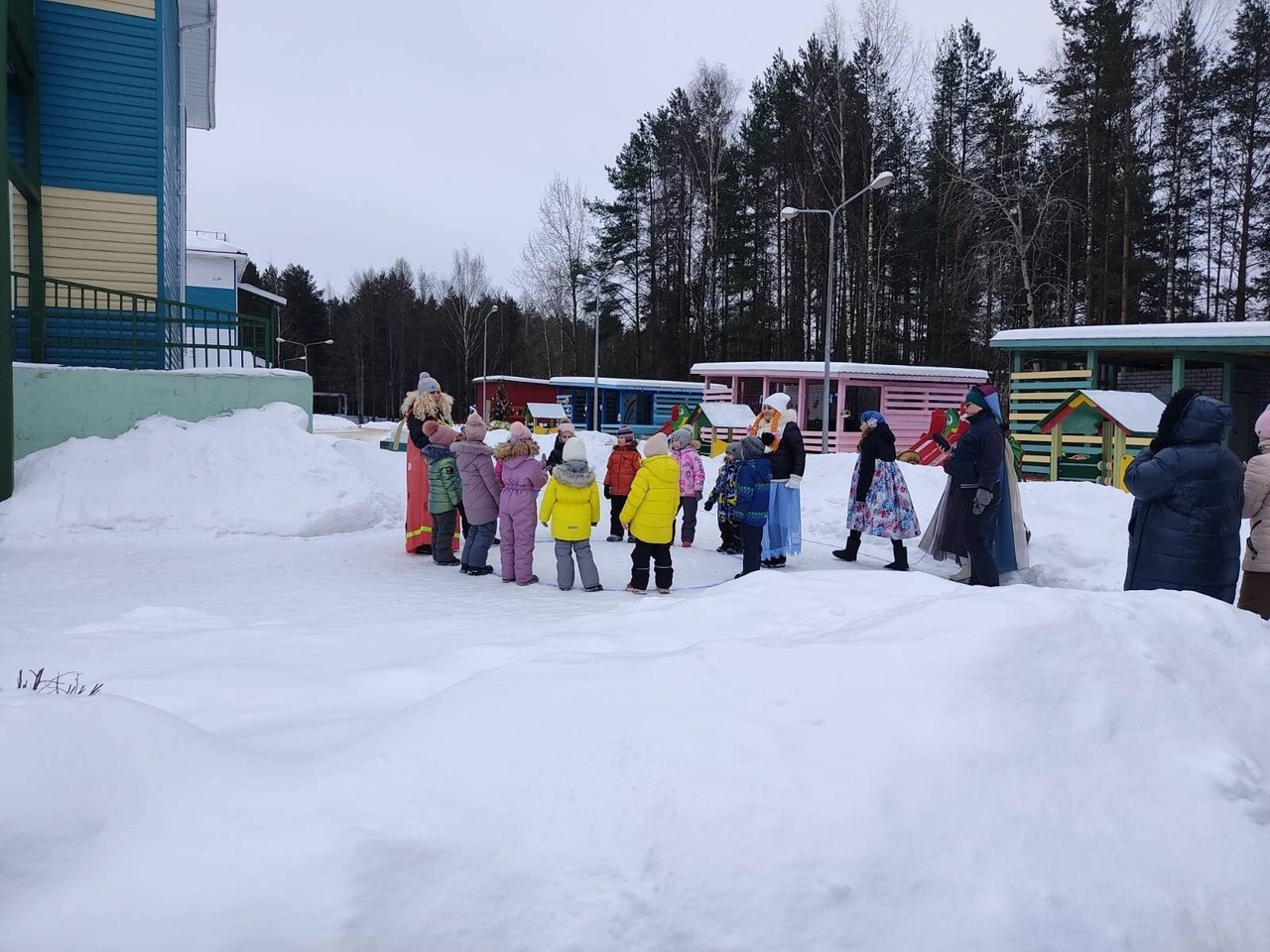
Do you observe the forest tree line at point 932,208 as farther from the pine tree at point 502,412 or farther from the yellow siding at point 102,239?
the yellow siding at point 102,239

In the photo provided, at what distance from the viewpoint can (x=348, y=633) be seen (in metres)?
5.24

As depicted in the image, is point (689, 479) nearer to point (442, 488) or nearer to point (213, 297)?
point (442, 488)

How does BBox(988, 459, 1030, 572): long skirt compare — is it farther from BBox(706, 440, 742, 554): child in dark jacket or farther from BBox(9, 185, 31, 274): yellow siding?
BBox(9, 185, 31, 274): yellow siding

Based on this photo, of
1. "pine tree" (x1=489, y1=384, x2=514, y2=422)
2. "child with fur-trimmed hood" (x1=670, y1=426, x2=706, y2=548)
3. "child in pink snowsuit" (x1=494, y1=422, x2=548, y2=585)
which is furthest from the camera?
"pine tree" (x1=489, y1=384, x2=514, y2=422)

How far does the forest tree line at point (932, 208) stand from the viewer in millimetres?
26953

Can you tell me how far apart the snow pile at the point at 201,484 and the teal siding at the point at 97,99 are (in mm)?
4663

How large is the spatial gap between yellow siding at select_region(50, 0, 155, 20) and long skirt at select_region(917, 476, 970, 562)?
44.4 feet

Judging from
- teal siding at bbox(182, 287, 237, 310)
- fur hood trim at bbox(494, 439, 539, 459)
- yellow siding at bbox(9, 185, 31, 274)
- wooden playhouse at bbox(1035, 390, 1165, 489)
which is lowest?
fur hood trim at bbox(494, 439, 539, 459)

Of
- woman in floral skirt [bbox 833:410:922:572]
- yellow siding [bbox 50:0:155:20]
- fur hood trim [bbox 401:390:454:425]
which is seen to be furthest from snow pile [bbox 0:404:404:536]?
yellow siding [bbox 50:0:155:20]

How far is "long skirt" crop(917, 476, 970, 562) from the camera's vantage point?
8.55m

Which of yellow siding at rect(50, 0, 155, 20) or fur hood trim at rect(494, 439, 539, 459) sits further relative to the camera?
yellow siding at rect(50, 0, 155, 20)

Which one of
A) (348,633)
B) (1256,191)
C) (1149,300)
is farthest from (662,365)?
(348,633)

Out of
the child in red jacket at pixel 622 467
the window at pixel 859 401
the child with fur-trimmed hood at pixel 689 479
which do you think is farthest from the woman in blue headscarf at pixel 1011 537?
the window at pixel 859 401

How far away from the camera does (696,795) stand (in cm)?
236
